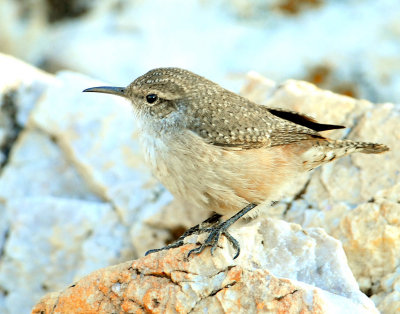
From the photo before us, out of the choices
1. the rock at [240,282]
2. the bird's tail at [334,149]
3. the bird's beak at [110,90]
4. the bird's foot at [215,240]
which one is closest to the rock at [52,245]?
the bird's beak at [110,90]

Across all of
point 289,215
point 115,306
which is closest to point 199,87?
point 289,215

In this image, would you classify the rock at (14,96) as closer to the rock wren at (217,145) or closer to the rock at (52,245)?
the rock at (52,245)

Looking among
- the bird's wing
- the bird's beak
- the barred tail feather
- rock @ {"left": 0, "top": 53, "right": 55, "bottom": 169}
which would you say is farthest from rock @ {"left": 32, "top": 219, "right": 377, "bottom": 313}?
rock @ {"left": 0, "top": 53, "right": 55, "bottom": 169}

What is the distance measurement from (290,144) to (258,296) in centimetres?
→ 189

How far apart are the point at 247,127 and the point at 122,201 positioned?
6.44 ft

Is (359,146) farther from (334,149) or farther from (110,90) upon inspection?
(110,90)

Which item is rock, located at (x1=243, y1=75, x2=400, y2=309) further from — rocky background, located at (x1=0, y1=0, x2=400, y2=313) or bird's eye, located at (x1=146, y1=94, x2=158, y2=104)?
bird's eye, located at (x1=146, y1=94, x2=158, y2=104)

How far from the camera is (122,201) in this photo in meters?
6.72

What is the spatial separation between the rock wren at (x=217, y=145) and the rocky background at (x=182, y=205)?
425 mm

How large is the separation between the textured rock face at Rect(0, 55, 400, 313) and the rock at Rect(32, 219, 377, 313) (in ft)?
0.06

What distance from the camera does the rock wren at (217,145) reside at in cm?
513

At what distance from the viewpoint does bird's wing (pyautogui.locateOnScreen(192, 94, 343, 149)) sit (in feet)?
17.4

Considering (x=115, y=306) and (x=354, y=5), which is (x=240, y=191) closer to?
(x=115, y=306)

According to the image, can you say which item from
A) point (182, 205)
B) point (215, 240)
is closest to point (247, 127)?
point (215, 240)
